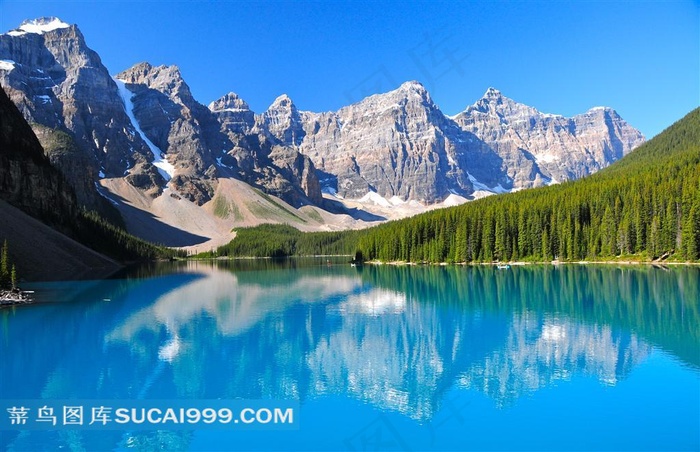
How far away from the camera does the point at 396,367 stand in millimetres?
24828

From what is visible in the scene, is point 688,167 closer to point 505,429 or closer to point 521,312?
point 521,312

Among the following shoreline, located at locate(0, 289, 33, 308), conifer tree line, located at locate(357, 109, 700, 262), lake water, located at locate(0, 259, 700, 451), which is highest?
conifer tree line, located at locate(357, 109, 700, 262)

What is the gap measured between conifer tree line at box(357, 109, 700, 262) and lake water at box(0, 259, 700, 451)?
32955 millimetres

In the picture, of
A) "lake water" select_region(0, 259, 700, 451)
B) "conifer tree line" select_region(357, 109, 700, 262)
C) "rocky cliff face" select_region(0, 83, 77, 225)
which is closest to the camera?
"lake water" select_region(0, 259, 700, 451)

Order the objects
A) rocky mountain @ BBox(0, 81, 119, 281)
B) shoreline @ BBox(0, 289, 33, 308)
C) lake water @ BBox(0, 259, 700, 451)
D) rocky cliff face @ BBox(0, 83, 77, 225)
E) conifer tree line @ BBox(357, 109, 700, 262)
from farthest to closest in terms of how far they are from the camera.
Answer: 1. rocky cliff face @ BBox(0, 83, 77, 225)
2. conifer tree line @ BBox(357, 109, 700, 262)
3. rocky mountain @ BBox(0, 81, 119, 281)
4. shoreline @ BBox(0, 289, 33, 308)
5. lake water @ BBox(0, 259, 700, 451)

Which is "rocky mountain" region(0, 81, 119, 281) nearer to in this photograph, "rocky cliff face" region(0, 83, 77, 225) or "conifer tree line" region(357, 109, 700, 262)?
"rocky cliff face" region(0, 83, 77, 225)

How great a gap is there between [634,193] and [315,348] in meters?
77.8

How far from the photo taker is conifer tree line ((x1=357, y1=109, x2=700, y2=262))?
77.6 m

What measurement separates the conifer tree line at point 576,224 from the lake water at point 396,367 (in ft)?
108

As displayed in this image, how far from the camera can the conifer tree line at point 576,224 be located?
255ft

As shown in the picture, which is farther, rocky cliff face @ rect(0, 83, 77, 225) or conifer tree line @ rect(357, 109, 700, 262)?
rocky cliff face @ rect(0, 83, 77, 225)

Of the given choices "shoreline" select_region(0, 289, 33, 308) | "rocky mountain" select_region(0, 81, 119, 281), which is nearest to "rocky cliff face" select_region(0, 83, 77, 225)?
"rocky mountain" select_region(0, 81, 119, 281)

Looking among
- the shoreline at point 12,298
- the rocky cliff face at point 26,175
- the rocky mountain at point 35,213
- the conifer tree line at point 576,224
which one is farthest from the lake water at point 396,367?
the rocky cliff face at point 26,175

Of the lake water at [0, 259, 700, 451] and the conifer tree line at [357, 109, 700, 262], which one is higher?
the conifer tree line at [357, 109, 700, 262]
